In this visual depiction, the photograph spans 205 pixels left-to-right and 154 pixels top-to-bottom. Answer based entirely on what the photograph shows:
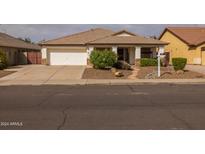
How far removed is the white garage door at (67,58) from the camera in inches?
1714

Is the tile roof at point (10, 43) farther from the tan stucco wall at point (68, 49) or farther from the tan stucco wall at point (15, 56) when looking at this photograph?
the tan stucco wall at point (68, 49)

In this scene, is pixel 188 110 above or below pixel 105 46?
below

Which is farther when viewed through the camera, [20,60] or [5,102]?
[20,60]

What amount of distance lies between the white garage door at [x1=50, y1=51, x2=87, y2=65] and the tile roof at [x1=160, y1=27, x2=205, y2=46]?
12894mm

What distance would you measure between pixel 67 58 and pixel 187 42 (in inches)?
585

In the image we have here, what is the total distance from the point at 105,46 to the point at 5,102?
87.2 feet

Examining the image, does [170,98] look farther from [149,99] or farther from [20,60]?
[20,60]

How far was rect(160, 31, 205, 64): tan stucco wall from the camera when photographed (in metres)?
42.9

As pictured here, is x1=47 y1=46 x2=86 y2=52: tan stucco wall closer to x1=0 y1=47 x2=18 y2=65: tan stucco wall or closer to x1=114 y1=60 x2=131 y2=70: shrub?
x1=0 y1=47 x2=18 y2=65: tan stucco wall

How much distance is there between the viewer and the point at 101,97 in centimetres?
1435

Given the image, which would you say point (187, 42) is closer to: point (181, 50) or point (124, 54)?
point (181, 50)

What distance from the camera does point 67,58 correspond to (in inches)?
1722

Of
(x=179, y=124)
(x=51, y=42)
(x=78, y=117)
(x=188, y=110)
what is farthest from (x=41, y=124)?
(x=51, y=42)

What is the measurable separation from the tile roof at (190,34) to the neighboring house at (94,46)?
5874mm
